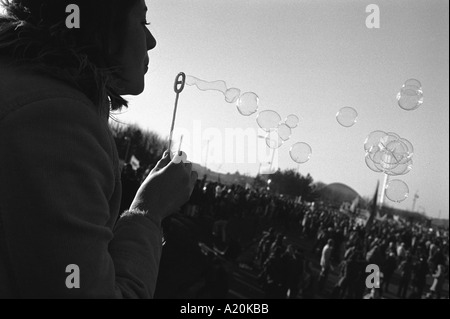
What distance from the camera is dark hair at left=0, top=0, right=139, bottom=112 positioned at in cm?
96

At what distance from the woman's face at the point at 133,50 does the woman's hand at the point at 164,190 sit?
0.28 metres

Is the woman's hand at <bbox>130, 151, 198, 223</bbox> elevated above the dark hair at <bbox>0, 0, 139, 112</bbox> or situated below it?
below

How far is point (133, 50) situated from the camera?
44.0 inches

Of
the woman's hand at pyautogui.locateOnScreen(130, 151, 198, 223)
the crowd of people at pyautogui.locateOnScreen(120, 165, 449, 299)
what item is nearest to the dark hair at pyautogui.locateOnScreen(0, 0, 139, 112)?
the woman's hand at pyautogui.locateOnScreen(130, 151, 198, 223)

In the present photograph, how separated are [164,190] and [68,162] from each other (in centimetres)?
40

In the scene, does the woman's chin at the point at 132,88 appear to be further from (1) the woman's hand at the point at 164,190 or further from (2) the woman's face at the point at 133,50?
(1) the woman's hand at the point at 164,190

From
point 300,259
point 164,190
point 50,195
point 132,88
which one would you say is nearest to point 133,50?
point 132,88

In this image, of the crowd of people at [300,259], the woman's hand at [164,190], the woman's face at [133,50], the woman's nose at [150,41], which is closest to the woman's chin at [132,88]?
the woman's face at [133,50]

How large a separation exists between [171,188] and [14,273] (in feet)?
1.60

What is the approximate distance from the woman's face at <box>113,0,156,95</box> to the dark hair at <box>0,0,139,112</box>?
0.9 inches

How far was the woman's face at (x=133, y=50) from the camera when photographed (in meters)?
1.09

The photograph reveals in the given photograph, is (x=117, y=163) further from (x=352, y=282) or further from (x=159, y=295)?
(x=352, y=282)

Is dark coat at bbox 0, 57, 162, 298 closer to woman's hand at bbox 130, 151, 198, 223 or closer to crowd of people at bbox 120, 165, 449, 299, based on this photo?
woman's hand at bbox 130, 151, 198, 223
